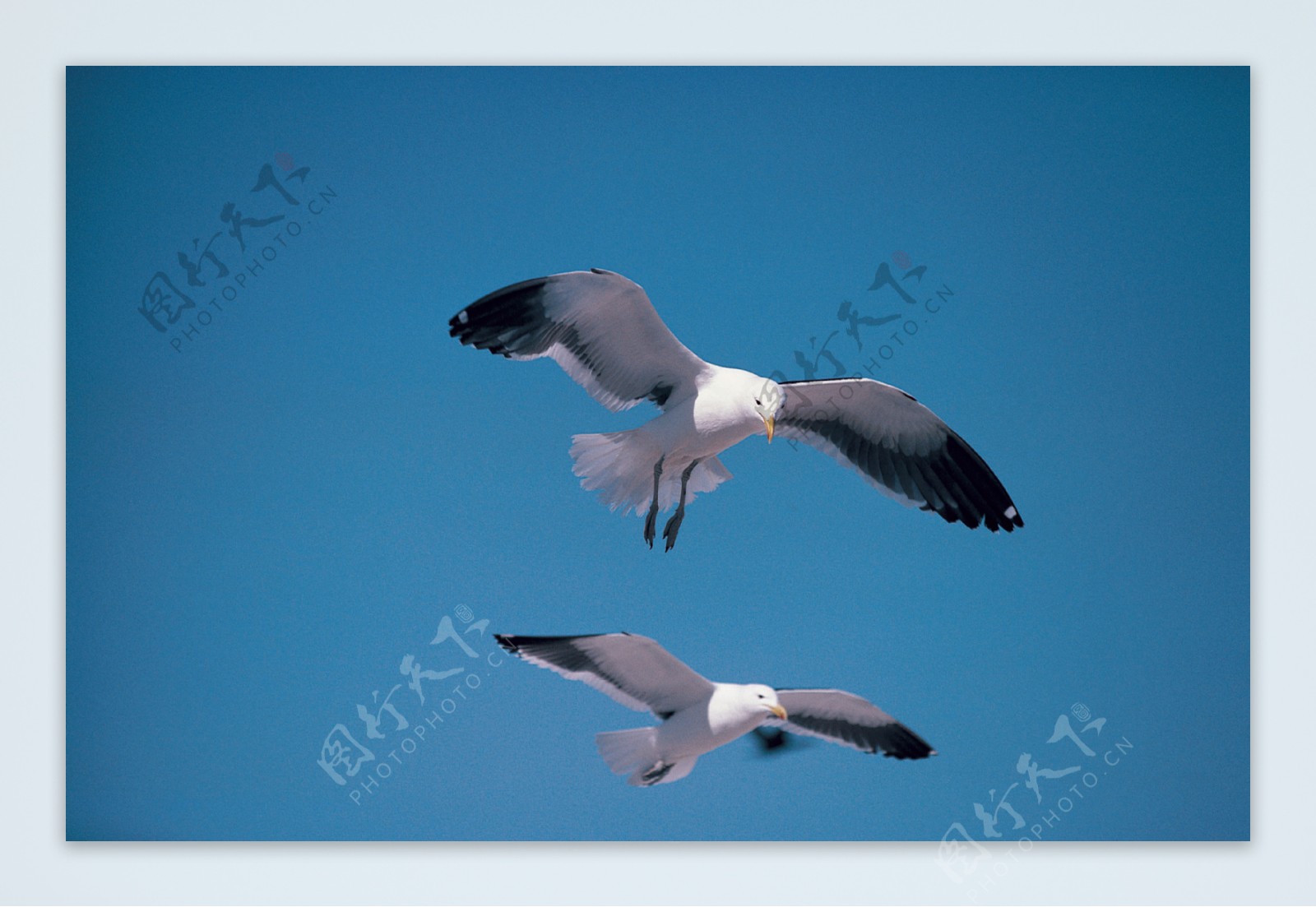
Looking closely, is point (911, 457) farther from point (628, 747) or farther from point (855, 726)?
point (628, 747)

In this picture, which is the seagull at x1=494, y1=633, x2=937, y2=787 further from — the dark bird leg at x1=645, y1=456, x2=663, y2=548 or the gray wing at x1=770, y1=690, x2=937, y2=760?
the dark bird leg at x1=645, y1=456, x2=663, y2=548

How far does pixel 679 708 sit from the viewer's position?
2.79 meters

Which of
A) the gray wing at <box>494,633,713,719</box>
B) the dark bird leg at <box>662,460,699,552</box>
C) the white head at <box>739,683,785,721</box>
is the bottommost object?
the white head at <box>739,683,785,721</box>

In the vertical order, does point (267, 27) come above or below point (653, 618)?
above

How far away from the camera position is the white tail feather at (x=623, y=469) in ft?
9.04

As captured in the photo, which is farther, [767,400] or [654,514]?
[654,514]

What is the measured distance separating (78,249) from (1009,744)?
8.08ft

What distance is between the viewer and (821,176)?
2.95 metres

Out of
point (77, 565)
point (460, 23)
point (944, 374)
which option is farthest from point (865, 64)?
point (77, 565)

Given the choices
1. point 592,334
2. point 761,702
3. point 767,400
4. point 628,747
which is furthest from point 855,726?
point 592,334

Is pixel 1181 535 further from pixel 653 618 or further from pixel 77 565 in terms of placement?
pixel 77 565

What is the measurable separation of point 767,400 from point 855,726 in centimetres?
77

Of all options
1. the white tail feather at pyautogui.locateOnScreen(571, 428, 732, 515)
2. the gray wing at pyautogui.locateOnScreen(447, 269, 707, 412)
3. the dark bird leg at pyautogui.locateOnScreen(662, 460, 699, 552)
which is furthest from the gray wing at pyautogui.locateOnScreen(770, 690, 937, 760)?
the gray wing at pyautogui.locateOnScreen(447, 269, 707, 412)

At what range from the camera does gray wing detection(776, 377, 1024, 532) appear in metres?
2.83
